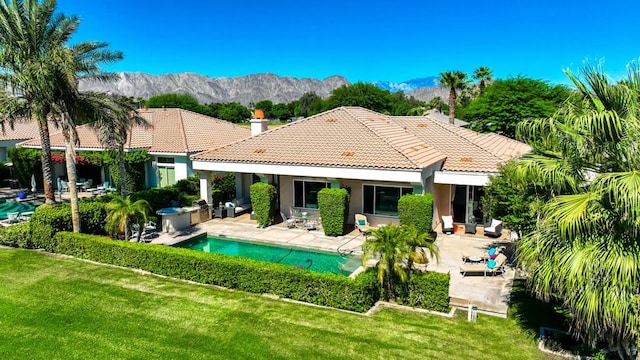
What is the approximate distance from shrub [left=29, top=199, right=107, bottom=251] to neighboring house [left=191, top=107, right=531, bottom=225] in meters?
6.18

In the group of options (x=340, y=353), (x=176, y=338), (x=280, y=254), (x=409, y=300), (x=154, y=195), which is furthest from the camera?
(x=154, y=195)

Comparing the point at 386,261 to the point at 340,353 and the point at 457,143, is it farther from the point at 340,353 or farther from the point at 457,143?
the point at 457,143

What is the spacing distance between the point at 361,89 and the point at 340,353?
3862 inches

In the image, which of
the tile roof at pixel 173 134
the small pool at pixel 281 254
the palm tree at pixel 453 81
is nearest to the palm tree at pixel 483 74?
the palm tree at pixel 453 81

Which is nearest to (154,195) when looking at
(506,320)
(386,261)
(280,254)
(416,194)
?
(280,254)

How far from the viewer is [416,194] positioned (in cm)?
2069

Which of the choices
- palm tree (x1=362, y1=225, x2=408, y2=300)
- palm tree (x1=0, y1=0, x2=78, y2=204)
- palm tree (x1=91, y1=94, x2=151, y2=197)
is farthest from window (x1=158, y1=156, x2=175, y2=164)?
palm tree (x1=362, y1=225, x2=408, y2=300)

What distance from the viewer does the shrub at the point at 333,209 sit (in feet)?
69.8

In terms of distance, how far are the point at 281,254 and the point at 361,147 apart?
273 inches

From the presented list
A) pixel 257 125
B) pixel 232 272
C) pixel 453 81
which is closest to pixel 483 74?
pixel 453 81

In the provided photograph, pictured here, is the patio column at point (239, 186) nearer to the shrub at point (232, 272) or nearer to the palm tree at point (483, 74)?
the shrub at point (232, 272)

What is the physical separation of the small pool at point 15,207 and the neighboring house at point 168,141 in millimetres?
6233

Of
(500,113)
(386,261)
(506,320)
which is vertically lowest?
(506,320)

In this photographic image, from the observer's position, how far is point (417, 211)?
790 inches
